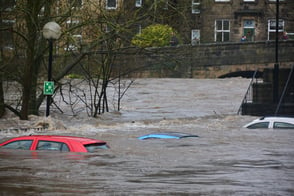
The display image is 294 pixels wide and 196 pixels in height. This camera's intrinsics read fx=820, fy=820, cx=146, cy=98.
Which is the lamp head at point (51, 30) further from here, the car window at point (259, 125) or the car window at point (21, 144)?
the car window at point (21, 144)

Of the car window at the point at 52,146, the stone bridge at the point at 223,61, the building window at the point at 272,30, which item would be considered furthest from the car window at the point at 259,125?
the building window at the point at 272,30

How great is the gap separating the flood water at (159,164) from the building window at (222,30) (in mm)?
34819

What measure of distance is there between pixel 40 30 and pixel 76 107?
1262cm

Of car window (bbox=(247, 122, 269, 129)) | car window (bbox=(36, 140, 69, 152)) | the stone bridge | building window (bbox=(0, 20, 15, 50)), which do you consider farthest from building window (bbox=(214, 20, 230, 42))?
car window (bbox=(36, 140, 69, 152))

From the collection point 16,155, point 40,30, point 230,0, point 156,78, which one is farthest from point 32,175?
point 230,0

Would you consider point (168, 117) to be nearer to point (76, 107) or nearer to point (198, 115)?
point (198, 115)

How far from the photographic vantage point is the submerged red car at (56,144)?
1655 cm

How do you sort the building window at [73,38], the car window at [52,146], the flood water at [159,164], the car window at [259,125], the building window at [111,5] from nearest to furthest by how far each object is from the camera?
the flood water at [159,164], the car window at [52,146], the car window at [259,125], the building window at [73,38], the building window at [111,5]

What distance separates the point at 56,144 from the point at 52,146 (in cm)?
10

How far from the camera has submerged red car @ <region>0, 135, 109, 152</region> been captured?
1655 centimetres

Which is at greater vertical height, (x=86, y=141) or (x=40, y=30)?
(x=40, y=30)

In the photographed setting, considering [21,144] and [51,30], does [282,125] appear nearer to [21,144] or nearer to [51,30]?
[51,30]

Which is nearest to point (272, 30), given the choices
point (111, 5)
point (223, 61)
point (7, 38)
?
point (223, 61)

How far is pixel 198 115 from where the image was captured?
36.3 metres
